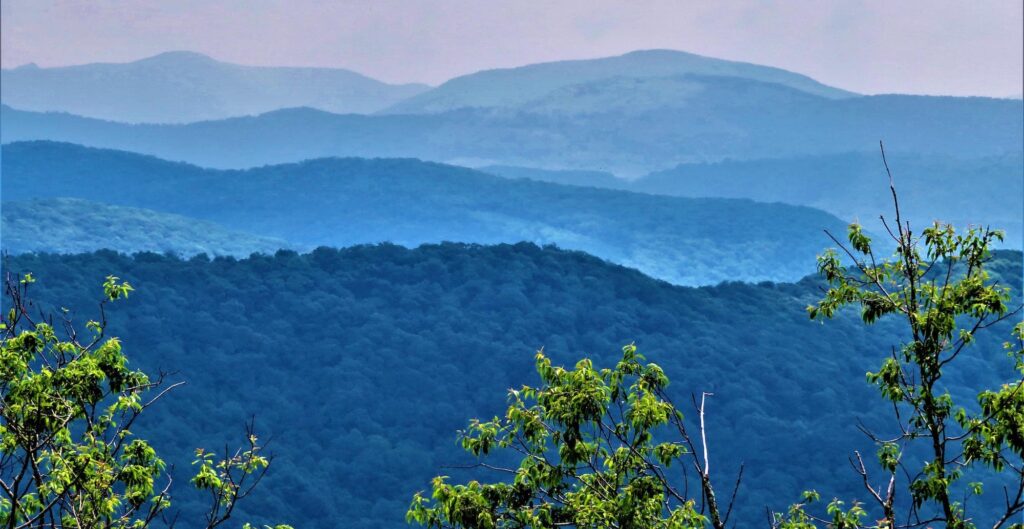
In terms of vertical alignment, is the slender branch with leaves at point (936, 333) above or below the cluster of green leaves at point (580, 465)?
above

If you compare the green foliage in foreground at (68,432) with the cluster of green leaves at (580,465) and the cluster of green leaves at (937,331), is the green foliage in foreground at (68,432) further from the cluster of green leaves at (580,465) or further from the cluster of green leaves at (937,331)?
the cluster of green leaves at (937,331)

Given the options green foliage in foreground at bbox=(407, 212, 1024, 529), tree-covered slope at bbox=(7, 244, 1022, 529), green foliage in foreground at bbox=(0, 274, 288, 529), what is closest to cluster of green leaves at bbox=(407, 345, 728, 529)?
green foliage in foreground at bbox=(407, 212, 1024, 529)

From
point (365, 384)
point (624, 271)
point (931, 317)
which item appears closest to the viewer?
point (931, 317)

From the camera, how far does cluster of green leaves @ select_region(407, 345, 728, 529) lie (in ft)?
58.3

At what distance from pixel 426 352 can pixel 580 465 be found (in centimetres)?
9184

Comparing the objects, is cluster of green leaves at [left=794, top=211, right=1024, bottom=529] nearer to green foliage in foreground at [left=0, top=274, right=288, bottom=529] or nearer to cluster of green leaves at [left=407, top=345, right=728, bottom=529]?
cluster of green leaves at [left=407, top=345, right=728, bottom=529]

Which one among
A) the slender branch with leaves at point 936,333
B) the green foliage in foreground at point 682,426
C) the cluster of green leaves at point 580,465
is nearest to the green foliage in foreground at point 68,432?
the cluster of green leaves at point 580,465

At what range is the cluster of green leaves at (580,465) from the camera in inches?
700

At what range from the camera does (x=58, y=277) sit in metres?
112

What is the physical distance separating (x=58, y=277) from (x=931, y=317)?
106 m

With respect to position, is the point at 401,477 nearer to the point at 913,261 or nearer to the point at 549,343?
the point at 549,343

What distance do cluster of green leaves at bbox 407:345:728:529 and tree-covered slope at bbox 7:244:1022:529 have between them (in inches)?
2356

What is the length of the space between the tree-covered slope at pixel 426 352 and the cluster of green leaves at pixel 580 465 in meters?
59.8

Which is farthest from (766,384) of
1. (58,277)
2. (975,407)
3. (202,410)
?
(58,277)
